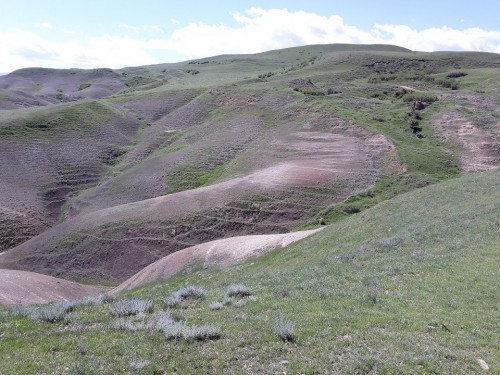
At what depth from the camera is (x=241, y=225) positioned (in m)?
42.9

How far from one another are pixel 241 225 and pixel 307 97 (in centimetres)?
4078

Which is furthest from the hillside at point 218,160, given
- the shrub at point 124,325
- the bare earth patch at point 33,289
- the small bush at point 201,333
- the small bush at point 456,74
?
the small bush at point 201,333

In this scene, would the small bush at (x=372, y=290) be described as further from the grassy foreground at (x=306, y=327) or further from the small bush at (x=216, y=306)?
the small bush at (x=216, y=306)

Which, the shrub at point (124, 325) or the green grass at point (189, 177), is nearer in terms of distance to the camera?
the shrub at point (124, 325)

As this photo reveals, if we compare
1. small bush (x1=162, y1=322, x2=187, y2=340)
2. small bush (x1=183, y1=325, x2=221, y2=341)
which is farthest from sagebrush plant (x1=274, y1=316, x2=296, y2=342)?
small bush (x1=162, y1=322, x2=187, y2=340)

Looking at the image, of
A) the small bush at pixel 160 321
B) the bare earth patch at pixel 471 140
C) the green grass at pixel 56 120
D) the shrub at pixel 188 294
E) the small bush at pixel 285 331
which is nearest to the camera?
the small bush at pixel 285 331

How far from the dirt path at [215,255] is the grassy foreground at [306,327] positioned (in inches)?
495

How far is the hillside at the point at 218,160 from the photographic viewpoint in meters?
43.4

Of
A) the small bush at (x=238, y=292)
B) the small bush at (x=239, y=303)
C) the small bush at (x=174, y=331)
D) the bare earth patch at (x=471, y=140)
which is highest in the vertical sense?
the small bush at (x=174, y=331)

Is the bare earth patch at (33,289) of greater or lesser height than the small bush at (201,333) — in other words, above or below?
below

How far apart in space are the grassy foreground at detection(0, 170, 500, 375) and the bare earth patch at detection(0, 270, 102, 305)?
52.3 ft

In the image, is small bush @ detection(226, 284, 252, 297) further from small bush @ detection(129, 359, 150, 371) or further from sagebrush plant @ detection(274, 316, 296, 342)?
small bush @ detection(129, 359, 150, 371)

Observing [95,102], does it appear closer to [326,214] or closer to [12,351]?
[326,214]

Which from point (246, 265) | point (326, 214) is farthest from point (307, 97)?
point (246, 265)
